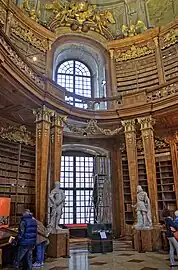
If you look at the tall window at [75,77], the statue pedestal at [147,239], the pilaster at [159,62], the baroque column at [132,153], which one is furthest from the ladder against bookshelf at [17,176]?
the pilaster at [159,62]

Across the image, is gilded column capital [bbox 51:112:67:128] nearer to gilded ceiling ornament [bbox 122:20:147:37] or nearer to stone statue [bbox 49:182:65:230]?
stone statue [bbox 49:182:65:230]

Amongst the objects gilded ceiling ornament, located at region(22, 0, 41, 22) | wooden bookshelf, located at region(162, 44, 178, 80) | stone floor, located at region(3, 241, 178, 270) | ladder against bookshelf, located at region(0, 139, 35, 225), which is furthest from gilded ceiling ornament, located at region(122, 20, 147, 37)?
stone floor, located at region(3, 241, 178, 270)

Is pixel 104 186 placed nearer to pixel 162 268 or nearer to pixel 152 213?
pixel 152 213

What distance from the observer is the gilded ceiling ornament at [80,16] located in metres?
10.2

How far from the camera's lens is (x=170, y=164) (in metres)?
8.23

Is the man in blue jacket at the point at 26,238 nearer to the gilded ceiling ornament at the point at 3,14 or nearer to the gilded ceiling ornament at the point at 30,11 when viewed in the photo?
the gilded ceiling ornament at the point at 3,14

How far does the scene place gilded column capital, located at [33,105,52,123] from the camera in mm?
6500

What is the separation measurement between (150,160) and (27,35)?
A: 6149 mm

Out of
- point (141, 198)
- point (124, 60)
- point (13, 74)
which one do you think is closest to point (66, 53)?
point (124, 60)

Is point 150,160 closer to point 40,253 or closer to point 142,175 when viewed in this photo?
point 142,175

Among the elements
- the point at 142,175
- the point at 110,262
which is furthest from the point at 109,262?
the point at 142,175

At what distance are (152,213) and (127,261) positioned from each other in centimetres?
227

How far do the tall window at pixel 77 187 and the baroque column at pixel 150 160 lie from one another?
9.39 ft

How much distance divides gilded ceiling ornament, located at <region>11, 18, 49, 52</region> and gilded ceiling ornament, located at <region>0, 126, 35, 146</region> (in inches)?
138
